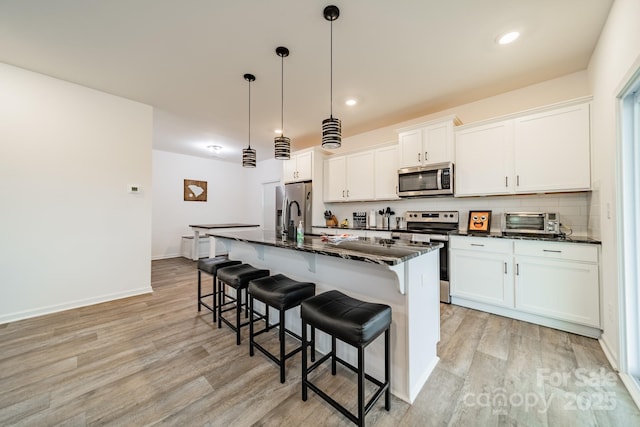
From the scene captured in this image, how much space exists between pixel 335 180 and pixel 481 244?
103 inches

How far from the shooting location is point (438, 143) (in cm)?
332

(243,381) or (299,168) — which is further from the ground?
(299,168)

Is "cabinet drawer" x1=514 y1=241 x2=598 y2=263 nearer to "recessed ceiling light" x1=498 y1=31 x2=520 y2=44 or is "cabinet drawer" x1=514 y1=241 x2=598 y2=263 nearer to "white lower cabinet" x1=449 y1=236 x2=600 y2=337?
"white lower cabinet" x1=449 y1=236 x2=600 y2=337

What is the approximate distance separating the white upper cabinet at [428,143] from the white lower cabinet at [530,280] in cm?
117

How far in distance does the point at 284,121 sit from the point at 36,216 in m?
3.42

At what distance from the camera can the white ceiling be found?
6.19 ft

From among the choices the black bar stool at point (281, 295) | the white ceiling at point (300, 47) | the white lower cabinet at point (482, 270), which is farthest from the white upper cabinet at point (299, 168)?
the black bar stool at point (281, 295)

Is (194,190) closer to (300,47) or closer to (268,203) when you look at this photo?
(268,203)

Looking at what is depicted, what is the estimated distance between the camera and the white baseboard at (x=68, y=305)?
2613mm

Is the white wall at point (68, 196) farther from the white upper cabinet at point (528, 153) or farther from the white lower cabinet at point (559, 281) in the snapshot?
the white lower cabinet at point (559, 281)

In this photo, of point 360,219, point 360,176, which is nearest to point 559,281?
point 360,219

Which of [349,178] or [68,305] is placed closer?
[68,305]

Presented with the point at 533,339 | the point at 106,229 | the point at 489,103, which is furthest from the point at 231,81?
the point at 533,339

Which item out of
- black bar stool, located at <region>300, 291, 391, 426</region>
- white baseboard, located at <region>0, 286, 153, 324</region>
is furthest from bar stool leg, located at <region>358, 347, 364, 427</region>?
white baseboard, located at <region>0, 286, 153, 324</region>
